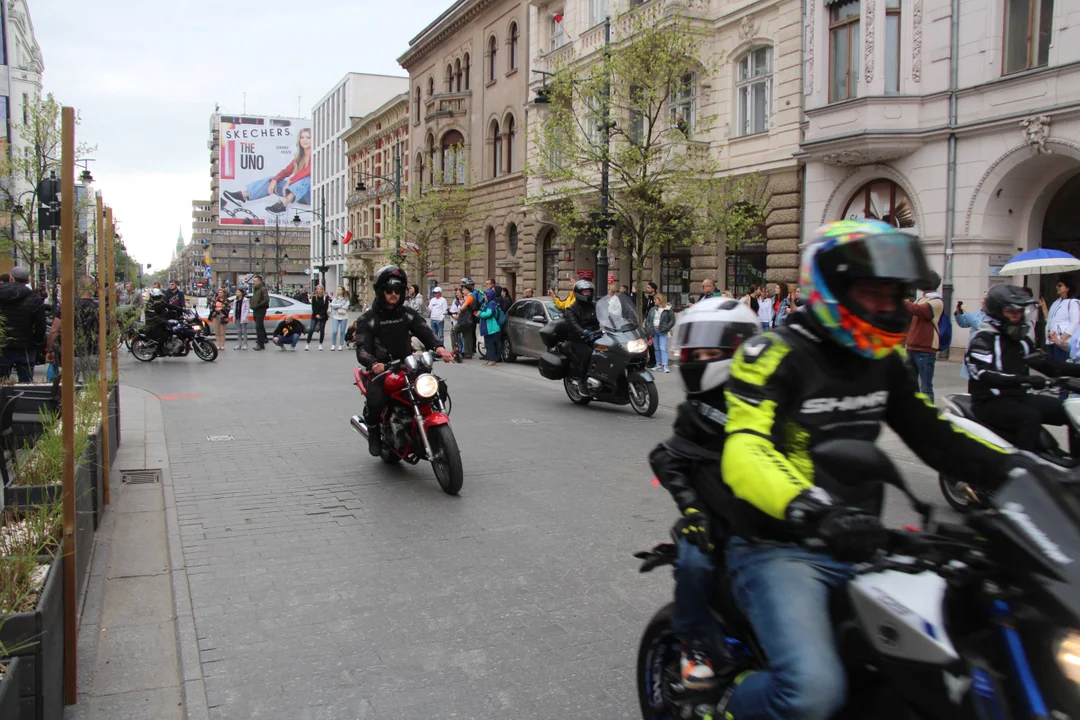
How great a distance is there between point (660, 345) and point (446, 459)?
36.3 feet

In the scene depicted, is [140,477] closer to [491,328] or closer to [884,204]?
[491,328]

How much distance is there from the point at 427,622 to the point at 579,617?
74cm

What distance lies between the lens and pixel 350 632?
14.5 feet

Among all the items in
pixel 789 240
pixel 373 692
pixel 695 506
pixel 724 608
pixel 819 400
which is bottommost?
pixel 373 692

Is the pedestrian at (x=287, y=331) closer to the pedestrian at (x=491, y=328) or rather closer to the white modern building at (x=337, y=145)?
the pedestrian at (x=491, y=328)

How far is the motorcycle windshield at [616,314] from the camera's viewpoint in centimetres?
1212

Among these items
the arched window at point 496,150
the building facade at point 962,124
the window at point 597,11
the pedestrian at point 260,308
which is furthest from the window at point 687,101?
the arched window at point 496,150

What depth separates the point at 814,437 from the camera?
8.62ft

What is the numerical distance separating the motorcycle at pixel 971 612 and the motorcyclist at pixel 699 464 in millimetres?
522

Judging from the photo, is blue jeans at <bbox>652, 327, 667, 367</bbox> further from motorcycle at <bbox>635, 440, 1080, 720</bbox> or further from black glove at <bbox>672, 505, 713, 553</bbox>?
motorcycle at <bbox>635, 440, 1080, 720</bbox>

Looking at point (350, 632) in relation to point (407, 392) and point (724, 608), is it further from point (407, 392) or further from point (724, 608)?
point (407, 392)

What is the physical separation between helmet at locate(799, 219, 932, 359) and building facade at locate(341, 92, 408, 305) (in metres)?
54.4

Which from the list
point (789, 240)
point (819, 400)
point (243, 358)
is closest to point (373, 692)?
point (819, 400)

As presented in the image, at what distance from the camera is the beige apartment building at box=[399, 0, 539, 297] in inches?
1485
